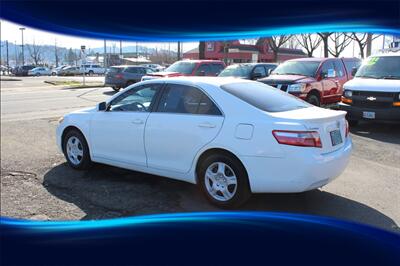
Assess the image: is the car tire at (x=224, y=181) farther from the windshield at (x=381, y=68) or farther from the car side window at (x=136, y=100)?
the windshield at (x=381, y=68)

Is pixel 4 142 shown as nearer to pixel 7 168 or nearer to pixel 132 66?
pixel 7 168

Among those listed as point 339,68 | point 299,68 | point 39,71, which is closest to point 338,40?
point 299,68

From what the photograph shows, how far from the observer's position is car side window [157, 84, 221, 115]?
14.9ft

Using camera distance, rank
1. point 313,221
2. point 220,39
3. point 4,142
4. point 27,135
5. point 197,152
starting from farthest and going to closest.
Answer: point 27,135
point 4,142
point 197,152
point 313,221
point 220,39

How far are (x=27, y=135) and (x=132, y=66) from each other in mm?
14350

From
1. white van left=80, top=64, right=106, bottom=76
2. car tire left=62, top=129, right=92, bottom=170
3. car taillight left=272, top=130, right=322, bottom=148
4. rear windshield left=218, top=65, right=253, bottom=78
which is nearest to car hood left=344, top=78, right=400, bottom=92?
rear windshield left=218, top=65, right=253, bottom=78

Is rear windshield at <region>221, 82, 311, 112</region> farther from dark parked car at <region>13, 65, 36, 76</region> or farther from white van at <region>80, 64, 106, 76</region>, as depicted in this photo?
dark parked car at <region>13, 65, 36, 76</region>

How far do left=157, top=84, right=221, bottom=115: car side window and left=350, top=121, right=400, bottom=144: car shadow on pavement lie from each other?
495cm

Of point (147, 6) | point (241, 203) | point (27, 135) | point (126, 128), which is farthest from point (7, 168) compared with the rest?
point (147, 6)

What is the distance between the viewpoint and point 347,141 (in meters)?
4.59

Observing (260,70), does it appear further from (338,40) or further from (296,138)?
(338,40)

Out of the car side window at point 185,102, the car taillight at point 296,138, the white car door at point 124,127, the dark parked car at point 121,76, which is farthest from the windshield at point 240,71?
the dark parked car at point 121,76

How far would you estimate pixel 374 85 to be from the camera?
8.94 metres

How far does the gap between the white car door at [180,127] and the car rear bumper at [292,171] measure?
0.56m
